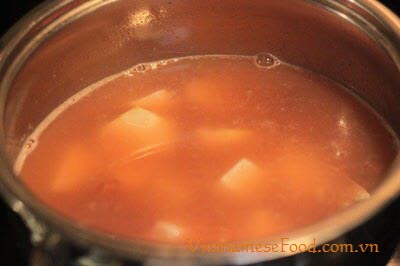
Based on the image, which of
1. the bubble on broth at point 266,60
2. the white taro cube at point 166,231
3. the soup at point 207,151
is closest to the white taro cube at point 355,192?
the soup at point 207,151

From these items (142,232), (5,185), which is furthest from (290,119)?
(5,185)

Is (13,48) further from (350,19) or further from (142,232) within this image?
(350,19)

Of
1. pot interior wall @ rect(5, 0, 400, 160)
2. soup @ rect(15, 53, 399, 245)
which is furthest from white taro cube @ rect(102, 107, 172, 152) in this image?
pot interior wall @ rect(5, 0, 400, 160)

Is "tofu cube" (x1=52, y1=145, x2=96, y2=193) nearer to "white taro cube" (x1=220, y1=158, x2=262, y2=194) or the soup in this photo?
the soup

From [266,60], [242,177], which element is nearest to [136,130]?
[242,177]

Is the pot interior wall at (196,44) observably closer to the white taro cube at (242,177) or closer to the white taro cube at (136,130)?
the white taro cube at (136,130)

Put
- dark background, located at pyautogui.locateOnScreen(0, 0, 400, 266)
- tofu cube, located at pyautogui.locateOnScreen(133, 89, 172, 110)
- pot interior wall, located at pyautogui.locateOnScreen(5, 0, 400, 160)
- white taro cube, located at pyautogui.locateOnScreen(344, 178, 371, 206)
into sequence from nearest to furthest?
dark background, located at pyautogui.locateOnScreen(0, 0, 400, 266) < white taro cube, located at pyautogui.locateOnScreen(344, 178, 371, 206) < pot interior wall, located at pyautogui.locateOnScreen(5, 0, 400, 160) < tofu cube, located at pyautogui.locateOnScreen(133, 89, 172, 110)
